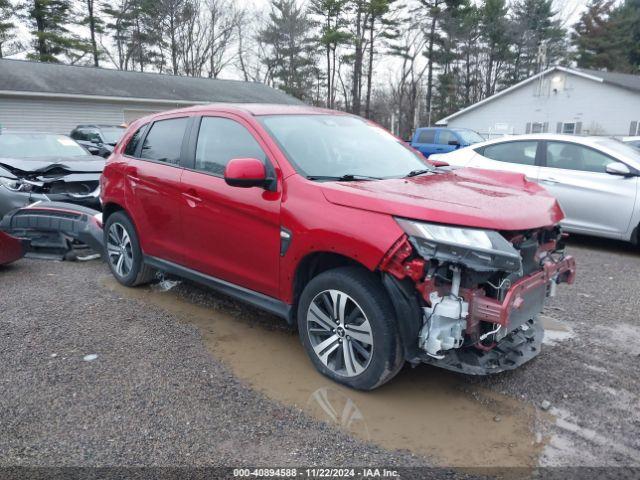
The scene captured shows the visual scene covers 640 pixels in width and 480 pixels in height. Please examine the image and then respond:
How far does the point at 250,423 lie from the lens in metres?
3.04

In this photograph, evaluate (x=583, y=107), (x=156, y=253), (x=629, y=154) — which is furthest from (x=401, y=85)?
(x=156, y=253)

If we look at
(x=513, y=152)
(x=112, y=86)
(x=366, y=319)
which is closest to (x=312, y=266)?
(x=366, y=319)

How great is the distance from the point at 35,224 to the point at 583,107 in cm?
2861

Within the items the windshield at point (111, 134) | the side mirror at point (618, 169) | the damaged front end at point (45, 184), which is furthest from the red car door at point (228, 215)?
the windshield at point (111, 134)

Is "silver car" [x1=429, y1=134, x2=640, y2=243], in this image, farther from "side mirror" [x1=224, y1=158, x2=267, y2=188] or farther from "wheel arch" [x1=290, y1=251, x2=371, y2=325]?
"side mirror" [x1=224, y1=158, x2=267, y2=188]

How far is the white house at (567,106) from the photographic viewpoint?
2647 cm

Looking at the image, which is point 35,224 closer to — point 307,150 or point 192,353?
point 192,353

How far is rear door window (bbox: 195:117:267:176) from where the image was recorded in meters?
3.95

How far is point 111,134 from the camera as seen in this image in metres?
18.6

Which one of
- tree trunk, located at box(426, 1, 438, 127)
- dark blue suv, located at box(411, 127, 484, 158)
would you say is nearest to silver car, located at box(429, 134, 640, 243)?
dark blue suv, located at box(411, 127, 484, 158)

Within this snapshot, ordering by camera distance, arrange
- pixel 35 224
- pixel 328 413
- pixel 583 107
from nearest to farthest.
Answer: pixel 328 413 < pixel 35 224 < pixel 583 107

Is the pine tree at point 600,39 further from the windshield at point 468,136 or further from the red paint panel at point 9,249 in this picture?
the red paint panel at point 9,249

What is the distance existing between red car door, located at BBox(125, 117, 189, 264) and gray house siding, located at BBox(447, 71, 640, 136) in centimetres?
2751

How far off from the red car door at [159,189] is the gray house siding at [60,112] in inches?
786
